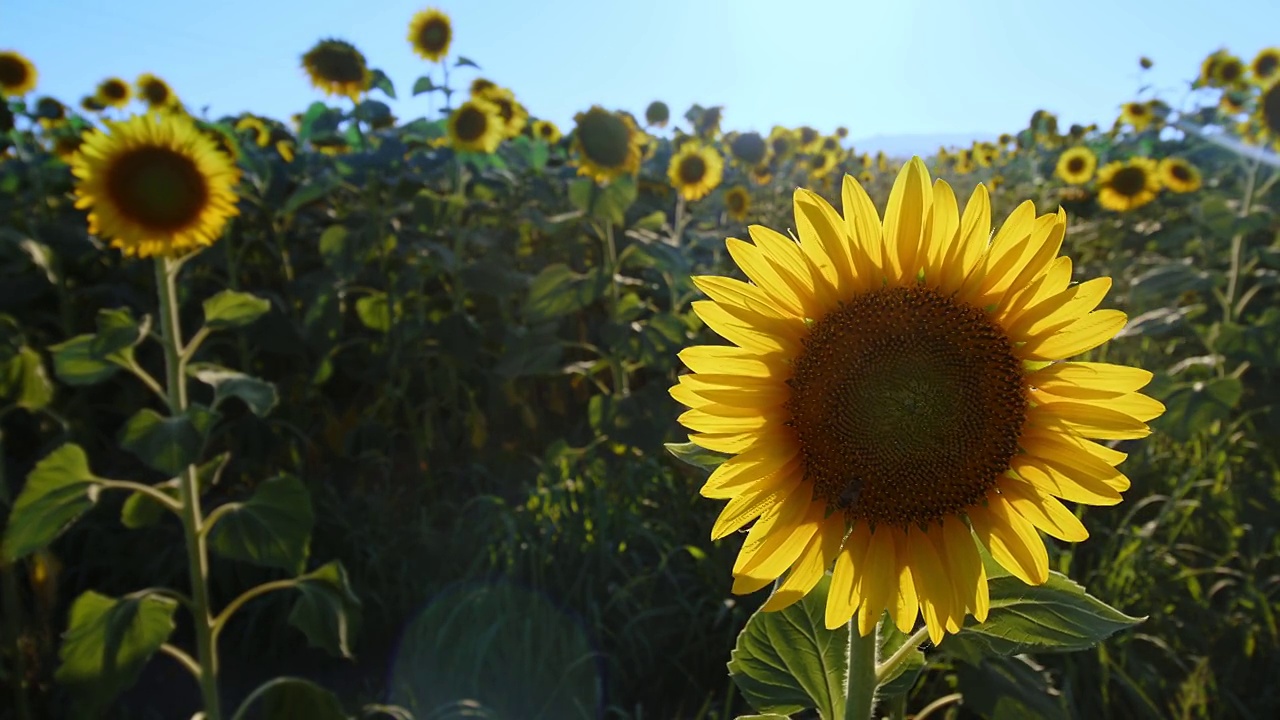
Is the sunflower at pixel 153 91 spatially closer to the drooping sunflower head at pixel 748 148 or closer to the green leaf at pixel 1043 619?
the drooping sunflower head at pixel 748 148

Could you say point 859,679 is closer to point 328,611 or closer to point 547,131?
point 328,611

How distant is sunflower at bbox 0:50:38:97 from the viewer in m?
5.41

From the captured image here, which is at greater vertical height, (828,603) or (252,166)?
(252,166)

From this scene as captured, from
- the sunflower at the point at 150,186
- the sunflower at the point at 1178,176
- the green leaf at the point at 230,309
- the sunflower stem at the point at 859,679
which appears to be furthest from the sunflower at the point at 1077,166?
the sunflower stem at the point at 859,679

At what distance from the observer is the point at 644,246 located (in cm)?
319

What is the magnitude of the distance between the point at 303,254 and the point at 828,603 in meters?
4.01

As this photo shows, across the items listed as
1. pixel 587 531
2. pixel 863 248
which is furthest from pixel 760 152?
pixel 863 248

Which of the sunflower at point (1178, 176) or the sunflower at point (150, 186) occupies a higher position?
the sunflower at point (1178, 176)

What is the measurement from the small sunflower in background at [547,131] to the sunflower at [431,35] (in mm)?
1946

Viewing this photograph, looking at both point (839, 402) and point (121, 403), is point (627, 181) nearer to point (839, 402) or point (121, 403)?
point (121, 403)

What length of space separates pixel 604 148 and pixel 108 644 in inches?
111

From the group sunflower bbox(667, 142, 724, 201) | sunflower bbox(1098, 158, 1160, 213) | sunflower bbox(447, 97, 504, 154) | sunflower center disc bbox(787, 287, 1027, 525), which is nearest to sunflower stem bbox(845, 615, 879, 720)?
sunflower center disc bbox(787, 287, 1027, 525)

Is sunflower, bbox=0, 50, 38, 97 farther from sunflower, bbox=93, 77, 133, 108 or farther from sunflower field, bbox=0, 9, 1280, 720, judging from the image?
sunflower, bbox=93, 77, 133, 108

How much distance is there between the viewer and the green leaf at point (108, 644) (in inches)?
64.4
